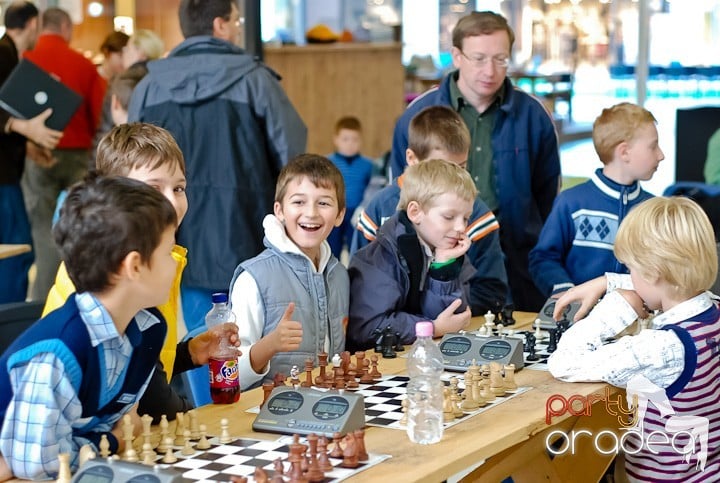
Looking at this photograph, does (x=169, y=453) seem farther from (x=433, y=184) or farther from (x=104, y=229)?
(x=433, y=184)

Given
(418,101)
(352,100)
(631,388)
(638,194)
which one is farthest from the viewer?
(352,100)

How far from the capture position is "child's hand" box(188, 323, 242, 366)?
2701 mm

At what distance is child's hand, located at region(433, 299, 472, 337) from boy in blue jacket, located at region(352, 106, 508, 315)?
1.76 ft

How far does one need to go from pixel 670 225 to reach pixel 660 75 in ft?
25.4

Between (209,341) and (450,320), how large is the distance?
0.88 metres

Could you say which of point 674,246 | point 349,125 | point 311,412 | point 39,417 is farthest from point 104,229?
point 349,125

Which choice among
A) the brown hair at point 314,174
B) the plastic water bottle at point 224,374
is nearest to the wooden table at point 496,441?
the plastic water bottle at point 224,374

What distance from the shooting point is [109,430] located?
2287 millimetres

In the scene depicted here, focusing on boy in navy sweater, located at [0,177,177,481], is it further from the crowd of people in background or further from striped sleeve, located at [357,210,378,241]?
striped sleeve, located at [357,210,378,241]

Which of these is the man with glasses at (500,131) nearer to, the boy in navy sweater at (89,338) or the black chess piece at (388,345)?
the black chess piece at (388,345)

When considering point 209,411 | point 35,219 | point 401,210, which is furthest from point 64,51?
point 209,411

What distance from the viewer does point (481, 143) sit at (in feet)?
15.4

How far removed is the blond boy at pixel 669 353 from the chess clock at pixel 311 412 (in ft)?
2.46

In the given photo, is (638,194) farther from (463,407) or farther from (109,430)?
(109,430)
